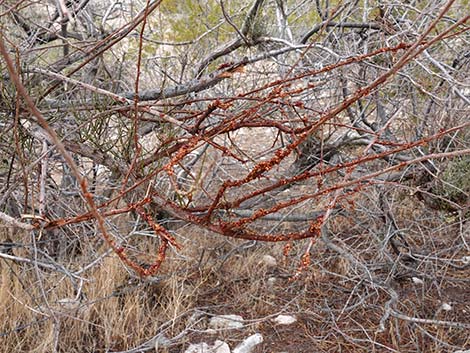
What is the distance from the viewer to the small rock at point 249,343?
2.90m

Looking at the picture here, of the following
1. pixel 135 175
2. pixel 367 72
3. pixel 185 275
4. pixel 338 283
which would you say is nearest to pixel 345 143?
pixel 367 72

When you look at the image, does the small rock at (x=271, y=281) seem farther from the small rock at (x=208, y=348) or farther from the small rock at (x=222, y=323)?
the small rock at (x=208, y=348)

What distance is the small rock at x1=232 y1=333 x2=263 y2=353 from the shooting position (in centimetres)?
290

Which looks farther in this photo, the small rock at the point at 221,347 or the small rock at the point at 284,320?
the small rock at the point at 284,320

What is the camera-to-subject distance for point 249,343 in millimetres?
2945

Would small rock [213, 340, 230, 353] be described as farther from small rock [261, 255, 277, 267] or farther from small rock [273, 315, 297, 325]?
small rock [261, 255, 277, 267]

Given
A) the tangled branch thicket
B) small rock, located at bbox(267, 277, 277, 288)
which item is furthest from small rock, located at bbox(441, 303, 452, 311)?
small rock, located at bbox(267, 277, 277, 288)

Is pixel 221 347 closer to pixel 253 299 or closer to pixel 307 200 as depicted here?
pixel 253 299

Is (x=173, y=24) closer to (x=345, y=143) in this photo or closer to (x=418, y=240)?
(x=345, y=143)

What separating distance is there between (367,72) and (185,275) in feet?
5.12

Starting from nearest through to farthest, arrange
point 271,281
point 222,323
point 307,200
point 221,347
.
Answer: point 221,347
point 222,323
point 307,200
point 271,281

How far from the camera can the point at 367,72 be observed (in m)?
3.21

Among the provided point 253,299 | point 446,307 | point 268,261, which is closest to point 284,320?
point 253,299

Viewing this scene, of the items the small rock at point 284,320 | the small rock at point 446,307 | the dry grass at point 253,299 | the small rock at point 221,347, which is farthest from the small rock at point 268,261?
the small rock at point 446,307
